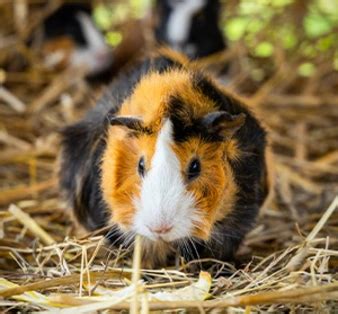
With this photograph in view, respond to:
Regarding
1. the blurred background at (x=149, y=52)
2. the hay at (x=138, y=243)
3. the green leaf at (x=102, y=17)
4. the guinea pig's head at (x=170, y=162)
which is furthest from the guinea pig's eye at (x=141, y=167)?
the green leaf at (x=102, y=17)

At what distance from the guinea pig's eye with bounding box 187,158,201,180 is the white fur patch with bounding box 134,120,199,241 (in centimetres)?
6

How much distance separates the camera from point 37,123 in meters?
3.97

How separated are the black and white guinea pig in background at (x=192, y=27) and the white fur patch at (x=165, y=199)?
3.20 m

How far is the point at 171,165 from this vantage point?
1901 mm

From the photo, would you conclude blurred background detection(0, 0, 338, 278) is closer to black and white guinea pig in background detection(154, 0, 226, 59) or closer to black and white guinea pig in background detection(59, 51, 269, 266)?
black and white guinea pig in background detection(154, 0, 226, 59)

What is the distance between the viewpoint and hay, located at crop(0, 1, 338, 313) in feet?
5.91

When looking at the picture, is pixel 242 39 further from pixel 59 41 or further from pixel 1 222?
pixel 1 222

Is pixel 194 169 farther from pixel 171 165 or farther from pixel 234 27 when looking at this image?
pixel 234 27

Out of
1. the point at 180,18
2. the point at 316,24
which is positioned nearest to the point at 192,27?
the point at 180,18

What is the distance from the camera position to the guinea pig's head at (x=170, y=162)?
1879 mm

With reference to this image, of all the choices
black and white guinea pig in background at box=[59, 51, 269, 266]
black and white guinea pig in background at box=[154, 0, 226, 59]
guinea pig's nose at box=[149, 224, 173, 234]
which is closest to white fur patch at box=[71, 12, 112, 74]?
black and white guinea pig in background at box=[154, 0, 226, 59]

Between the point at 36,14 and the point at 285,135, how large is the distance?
211 cm

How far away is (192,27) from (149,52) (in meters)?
1.68

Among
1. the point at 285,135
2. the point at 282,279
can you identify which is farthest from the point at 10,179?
the point at 282,279
